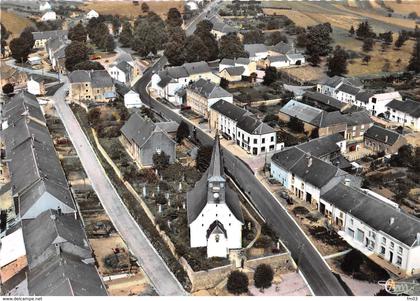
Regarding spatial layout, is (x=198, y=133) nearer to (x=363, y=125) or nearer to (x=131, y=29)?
(x=363, y=125)

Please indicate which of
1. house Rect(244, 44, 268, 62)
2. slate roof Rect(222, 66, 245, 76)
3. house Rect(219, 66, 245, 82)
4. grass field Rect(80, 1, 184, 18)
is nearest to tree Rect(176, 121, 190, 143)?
house Rect(219, 66, 245, 82)

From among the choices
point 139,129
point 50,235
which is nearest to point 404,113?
point 139,129

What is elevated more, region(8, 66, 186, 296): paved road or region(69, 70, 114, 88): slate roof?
region(69, 70, 114, 88): slate roof

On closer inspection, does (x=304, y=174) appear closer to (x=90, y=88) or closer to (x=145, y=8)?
(x=90, y=88)

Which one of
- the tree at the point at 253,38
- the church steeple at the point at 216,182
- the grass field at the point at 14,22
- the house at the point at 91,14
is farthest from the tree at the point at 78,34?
the church steeple at the point at 216,182

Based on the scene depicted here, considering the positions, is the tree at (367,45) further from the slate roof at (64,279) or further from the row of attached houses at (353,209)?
the slate roof at (64,279)

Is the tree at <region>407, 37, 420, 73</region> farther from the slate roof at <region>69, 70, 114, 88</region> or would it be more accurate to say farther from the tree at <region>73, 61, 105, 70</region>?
the tree at <region>73, 61, 105, 70</region>
